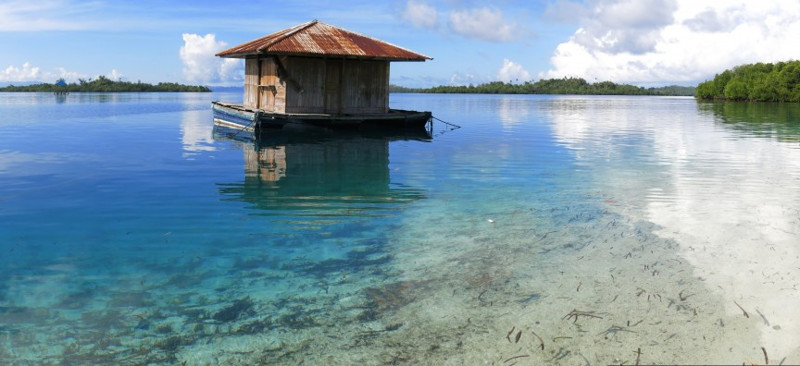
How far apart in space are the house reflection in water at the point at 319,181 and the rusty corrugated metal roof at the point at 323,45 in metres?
3.28

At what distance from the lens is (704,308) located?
6.02 m

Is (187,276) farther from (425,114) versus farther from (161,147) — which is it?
(425,114)

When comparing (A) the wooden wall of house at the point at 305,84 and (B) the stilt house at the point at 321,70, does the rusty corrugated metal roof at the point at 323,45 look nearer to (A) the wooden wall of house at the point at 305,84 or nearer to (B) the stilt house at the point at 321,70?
(B) the stilt house at the point at 321,70

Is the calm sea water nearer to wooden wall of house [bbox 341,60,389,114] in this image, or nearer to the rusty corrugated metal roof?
the rusty corrugated metal roof

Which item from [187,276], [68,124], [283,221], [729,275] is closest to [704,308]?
[729,275]

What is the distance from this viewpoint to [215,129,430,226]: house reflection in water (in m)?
10.5

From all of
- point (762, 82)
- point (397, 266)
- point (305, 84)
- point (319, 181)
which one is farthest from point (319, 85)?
point (762, 82)

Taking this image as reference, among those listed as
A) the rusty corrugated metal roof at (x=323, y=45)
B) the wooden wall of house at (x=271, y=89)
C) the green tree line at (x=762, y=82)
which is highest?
the green tree line at (x=762, y=82)

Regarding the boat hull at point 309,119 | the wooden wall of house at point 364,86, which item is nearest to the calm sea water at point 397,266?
the boat hull at point 309,119

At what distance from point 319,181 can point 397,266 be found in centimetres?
688

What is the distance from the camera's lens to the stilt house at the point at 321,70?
23547mm

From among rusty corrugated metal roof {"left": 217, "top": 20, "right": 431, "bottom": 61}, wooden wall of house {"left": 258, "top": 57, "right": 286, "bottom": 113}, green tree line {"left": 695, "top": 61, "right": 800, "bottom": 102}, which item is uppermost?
green tree line {"left": 695, "top": 61, "right": 800, "bottom": 102}

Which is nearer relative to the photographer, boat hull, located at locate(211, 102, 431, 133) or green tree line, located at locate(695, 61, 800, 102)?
boat hull, located at locate(211, 102, 431, 133)

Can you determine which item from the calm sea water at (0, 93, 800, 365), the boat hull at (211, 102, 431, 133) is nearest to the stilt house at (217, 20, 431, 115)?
the boat hull at (211, 102, 431, 133)
